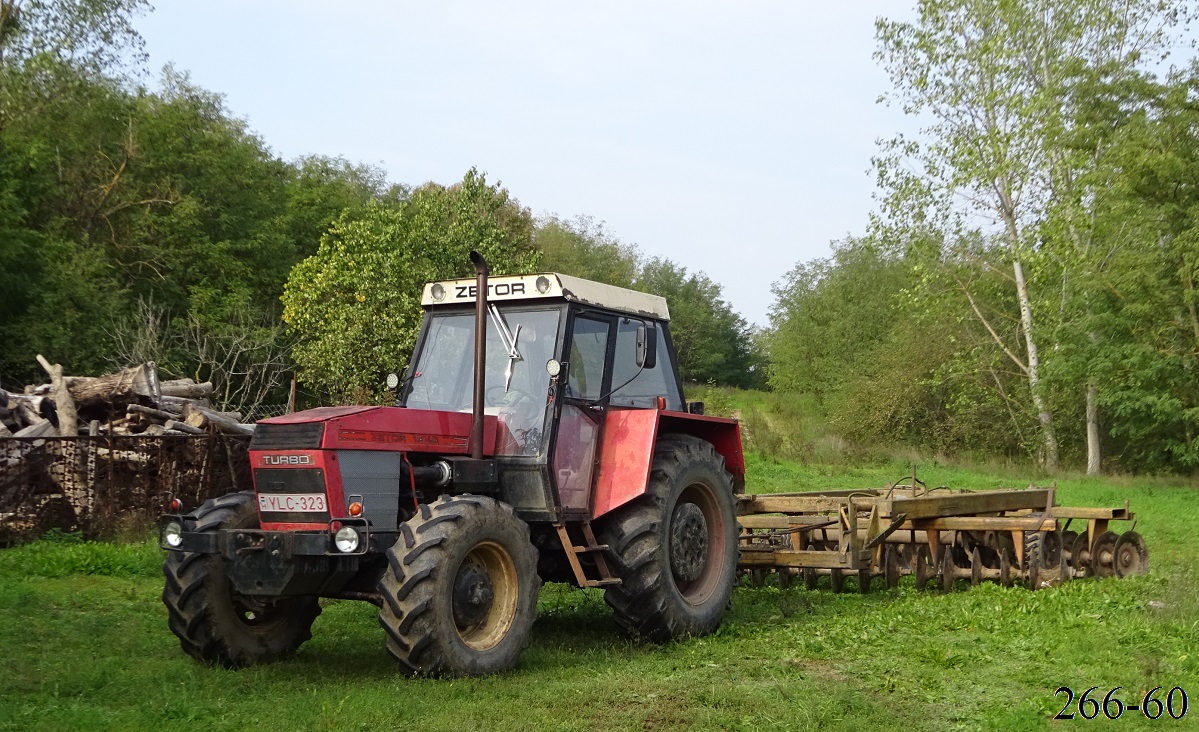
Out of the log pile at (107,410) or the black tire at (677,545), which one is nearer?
the black tire at (677,545)

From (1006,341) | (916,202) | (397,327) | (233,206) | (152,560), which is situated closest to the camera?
(152,560)

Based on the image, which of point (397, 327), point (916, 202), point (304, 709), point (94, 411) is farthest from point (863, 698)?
point (916, 202)

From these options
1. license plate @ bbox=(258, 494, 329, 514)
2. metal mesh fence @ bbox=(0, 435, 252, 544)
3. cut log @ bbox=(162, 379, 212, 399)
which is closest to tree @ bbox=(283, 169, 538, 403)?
cut log @ bbox=(162, 379, 212, 399)

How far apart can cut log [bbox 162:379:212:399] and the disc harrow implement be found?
31.0 ft

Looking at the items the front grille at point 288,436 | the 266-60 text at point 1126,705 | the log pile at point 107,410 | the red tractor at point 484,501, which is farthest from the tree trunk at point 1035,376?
the front grille at point 288,436

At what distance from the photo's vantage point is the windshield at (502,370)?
801cm

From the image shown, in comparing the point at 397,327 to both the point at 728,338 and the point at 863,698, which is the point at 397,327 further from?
the point at 728,338

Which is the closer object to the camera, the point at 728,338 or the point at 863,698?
the point at 863,698

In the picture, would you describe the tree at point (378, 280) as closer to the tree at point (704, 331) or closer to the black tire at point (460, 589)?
the black tire at point (460, 589)

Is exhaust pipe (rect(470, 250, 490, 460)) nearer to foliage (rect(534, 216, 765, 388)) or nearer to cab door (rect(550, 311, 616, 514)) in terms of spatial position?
cab door (rect(550, 311, 616, 514))

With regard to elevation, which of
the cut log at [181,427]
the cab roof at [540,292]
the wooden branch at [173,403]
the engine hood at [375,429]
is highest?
the cab roof at [540,292]

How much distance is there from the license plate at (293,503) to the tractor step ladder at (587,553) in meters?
1.62

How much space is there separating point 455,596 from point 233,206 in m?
34.0

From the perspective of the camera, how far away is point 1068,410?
31672 millimetres
